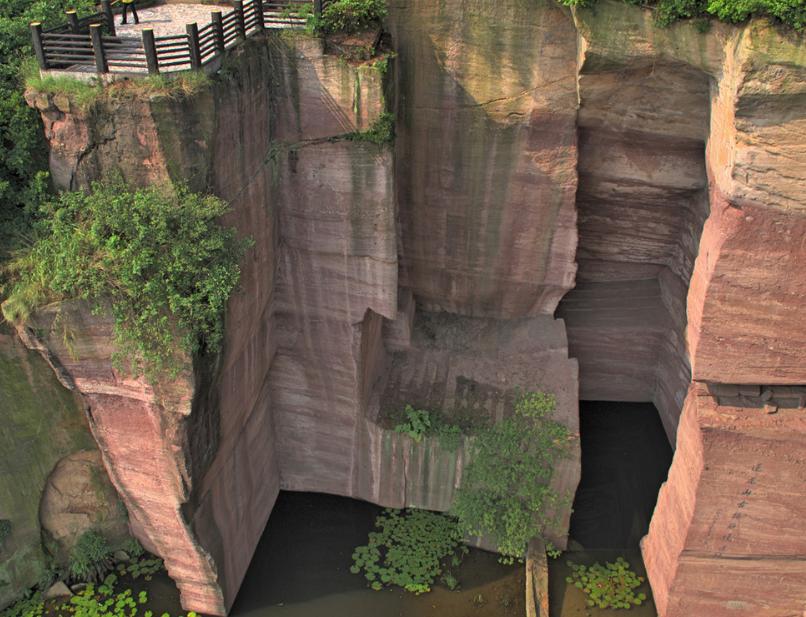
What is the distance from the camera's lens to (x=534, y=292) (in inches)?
499

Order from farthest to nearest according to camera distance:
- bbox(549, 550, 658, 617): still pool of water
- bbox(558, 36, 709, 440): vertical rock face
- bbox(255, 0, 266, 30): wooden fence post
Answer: bbox(549, 550, 658, 617): still pool of water, bbox(558, 36, 709, 440): vertical rock face, bbox(255, 0, 266, 30): wooden fence post

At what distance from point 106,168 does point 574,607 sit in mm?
8739

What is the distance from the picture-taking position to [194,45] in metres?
8.22

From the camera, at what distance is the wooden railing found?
8.12 meters

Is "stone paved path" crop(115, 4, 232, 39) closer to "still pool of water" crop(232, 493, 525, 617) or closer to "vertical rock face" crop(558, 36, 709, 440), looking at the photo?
"vertical rock face" crop(558, 36, 709, 440)

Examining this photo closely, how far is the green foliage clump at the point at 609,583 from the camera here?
10898mm

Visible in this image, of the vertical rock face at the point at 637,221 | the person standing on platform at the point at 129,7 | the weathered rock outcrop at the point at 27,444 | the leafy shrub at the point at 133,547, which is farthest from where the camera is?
the leafy shrub at the point at 133,547

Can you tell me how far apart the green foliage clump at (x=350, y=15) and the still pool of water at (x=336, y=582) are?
7.64m

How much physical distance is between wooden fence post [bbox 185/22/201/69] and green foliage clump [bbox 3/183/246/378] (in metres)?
1.43

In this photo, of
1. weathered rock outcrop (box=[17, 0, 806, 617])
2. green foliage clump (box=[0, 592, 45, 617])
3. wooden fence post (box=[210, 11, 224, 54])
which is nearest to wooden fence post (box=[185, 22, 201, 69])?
weathered rock outcrop (box=[17, 0, 806, 617])

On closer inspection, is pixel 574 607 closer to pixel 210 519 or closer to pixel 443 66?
pixel 210 519

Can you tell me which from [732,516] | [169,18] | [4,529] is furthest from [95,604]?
[732,516]

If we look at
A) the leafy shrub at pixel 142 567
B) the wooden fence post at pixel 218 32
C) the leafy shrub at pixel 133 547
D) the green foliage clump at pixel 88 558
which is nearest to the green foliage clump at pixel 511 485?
the leafy shrub at pixel 142 567

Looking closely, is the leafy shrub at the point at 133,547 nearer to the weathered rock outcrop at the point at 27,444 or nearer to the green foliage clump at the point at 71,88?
the weathered rock outcrop at the point at 27,444
